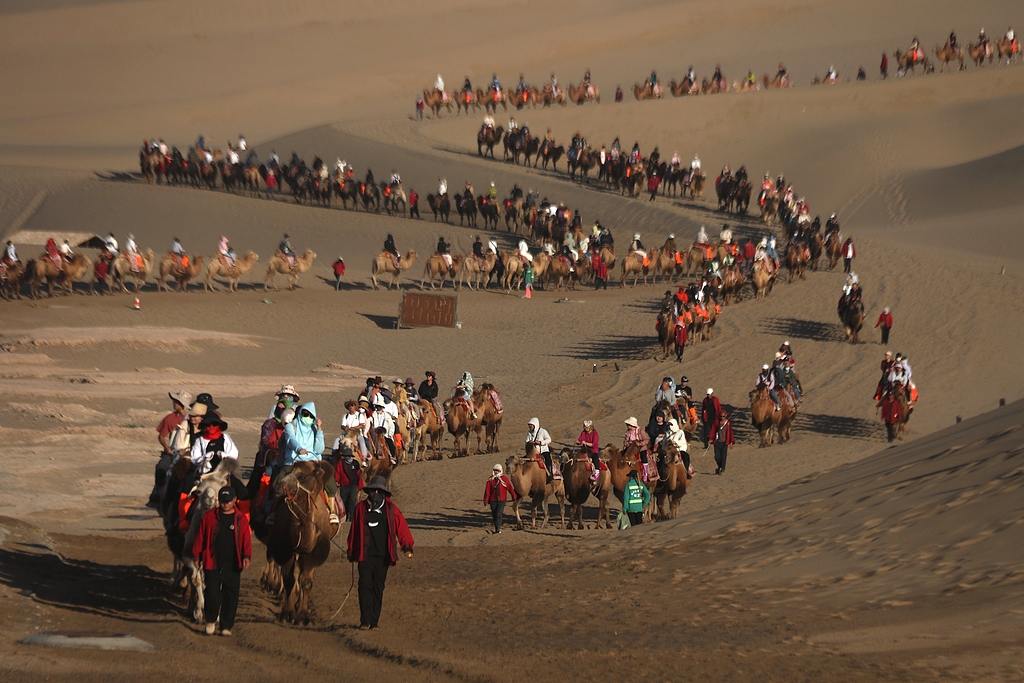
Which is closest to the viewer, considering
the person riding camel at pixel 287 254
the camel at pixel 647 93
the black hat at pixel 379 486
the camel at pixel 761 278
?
the black hat at pixel 379 486

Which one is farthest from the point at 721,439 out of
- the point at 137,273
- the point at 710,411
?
the point at 137,273

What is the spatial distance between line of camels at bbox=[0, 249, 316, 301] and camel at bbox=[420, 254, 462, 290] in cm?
364

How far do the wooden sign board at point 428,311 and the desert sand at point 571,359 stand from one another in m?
0.67

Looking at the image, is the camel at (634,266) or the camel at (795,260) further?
the camel at (634,266)

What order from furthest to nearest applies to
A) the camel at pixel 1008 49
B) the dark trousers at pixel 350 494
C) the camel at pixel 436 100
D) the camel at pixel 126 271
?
the camel at pixel 436 100
the camel at pixel 1008 49
the camel at pixel 126 271
the dark trousers at pixel 350 494

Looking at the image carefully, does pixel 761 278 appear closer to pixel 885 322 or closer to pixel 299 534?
pixel 885 322

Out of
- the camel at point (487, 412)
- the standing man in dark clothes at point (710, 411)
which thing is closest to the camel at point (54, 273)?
the camel at point (487, 412)

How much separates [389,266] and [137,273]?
745cm

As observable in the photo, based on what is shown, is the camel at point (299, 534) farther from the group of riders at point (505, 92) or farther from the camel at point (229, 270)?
the group of riders at point (505, 92)

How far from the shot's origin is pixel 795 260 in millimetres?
36094

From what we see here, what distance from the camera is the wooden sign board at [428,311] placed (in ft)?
112

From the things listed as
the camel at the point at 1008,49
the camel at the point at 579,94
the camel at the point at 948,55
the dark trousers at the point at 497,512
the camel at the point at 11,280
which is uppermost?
the camel at the point at 1008,49

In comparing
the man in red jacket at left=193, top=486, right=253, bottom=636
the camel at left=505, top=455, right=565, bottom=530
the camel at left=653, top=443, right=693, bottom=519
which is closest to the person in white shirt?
the man in red jacket at left=193, top=486, right=253, bottom=636

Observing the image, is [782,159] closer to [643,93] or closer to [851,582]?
[643,93]
